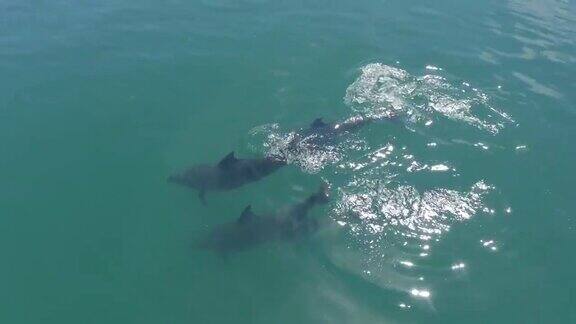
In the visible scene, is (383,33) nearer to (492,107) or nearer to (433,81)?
(433,81)

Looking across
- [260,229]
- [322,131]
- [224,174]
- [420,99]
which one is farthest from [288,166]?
[420,99]

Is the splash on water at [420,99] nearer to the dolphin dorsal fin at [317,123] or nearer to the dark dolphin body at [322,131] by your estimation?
the dark dolphin body at [322,131]

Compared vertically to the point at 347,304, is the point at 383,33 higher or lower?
higher

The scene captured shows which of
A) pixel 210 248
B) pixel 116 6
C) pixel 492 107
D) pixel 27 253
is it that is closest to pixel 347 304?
pixel 210 248

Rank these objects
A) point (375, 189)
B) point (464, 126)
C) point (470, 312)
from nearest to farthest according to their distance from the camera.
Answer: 1. point (470, 312)
2. point (375, 189)
3. point (464, 126)

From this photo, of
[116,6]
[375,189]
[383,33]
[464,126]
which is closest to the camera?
[375,189]

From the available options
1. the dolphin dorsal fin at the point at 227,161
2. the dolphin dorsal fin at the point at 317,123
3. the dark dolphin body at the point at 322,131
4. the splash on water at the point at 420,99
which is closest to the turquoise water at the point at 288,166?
the splash on water at the point at 420,99

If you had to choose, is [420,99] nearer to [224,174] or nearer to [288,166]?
[288,166]

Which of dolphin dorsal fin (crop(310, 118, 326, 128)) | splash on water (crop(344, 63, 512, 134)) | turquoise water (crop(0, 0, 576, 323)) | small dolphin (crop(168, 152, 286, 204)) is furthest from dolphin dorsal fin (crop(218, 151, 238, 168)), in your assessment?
splash on water (crop(344, 63, 512, 134))
